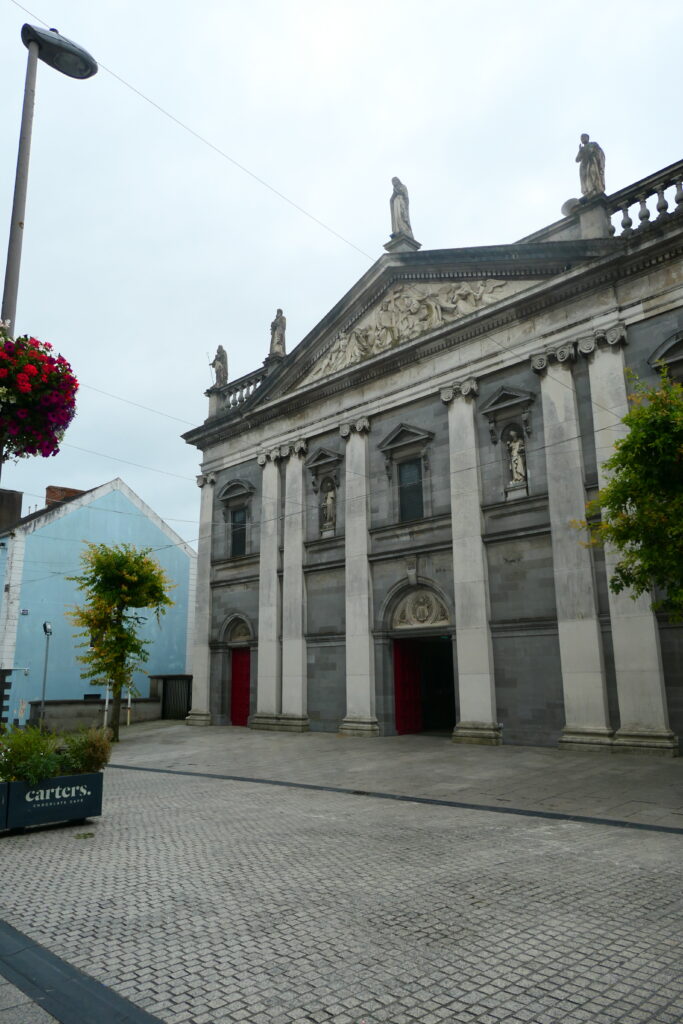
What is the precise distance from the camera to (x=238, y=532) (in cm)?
2958

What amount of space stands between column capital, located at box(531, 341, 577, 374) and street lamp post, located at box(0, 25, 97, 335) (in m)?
14.4

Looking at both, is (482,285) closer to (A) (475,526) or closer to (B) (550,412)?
(B) (550,412)

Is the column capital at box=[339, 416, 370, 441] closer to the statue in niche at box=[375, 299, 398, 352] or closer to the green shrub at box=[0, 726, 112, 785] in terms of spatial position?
the statue in niche at box=[375, 299, 398, 352]

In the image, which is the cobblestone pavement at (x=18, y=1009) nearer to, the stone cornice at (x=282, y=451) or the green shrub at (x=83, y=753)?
the green shrub at (x=83, y=753)

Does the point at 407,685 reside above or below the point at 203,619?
below

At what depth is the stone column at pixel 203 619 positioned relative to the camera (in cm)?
2880

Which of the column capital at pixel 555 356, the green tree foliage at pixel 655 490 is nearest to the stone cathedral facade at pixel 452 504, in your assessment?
the column capital at pixel 555 356

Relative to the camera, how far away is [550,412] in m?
19.7

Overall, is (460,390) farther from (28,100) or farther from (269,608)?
(28,100)

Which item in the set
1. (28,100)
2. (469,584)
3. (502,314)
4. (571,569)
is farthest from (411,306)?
(28,100)

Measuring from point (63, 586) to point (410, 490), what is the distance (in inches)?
755

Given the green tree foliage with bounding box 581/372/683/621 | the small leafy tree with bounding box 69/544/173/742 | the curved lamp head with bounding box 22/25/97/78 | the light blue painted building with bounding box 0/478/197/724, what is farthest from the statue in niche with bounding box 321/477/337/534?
the curved lamp head with bounding box 22/25/97/78

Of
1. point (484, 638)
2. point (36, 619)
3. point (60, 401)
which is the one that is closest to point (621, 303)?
point (484, 638)

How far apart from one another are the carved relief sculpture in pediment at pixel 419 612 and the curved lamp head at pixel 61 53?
16.6m
